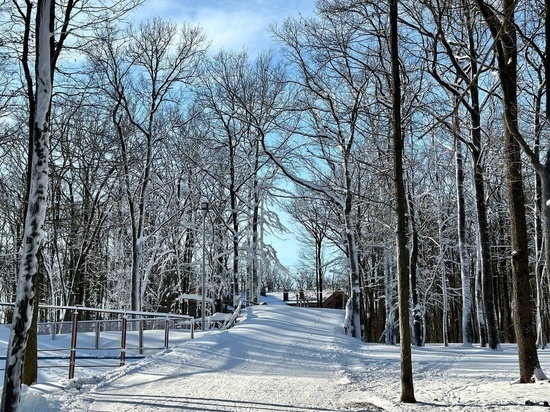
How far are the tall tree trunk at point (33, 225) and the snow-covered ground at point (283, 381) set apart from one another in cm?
100

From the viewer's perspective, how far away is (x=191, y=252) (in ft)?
131

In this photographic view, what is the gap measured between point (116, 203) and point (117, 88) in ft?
Result: 26.2

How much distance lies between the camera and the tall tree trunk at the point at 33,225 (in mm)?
6520

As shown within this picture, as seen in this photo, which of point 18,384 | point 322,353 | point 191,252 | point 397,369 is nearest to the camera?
point 18,384

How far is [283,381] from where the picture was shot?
34.3 feet

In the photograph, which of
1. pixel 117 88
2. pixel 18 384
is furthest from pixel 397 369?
pixel 117 88

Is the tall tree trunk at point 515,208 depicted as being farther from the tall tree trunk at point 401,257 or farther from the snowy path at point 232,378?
the snowy path at point 232,378

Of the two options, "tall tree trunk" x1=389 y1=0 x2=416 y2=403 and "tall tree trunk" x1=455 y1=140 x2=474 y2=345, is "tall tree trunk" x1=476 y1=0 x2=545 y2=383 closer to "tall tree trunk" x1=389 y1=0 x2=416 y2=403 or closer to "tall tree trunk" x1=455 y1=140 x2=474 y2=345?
"tall tree trunk" x1=389 y1=0 x2=416 y2=403

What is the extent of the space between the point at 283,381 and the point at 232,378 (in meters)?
1.01

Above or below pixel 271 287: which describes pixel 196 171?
above

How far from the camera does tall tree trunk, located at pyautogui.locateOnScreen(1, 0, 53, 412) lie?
6520 millimetres

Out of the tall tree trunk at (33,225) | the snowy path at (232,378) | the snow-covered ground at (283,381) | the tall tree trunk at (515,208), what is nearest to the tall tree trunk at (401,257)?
the snow-covered ground at (283,381)

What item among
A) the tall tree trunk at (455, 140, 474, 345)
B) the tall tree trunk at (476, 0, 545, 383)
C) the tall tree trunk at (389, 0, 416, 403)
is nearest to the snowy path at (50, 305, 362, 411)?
the tall tree trunk at (389, 0, 416, 403)

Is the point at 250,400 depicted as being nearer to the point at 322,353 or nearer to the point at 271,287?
the point at 322,353
